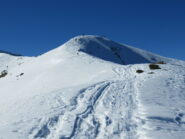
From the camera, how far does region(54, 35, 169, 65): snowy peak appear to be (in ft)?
189

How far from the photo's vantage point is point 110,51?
6456 centimetres

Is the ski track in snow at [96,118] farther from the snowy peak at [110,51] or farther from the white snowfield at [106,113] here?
the snowy peak at [110,51]

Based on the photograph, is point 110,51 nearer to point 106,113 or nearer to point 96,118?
point 106,113

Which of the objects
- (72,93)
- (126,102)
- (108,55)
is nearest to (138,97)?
(126,102)

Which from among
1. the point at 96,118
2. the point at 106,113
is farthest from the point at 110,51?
the point at 96,118

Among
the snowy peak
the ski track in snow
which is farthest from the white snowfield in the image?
the snowy peak

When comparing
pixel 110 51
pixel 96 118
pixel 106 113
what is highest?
pixel 110 51

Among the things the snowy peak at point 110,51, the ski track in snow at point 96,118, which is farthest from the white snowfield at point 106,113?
the snowy peak at point 110,51

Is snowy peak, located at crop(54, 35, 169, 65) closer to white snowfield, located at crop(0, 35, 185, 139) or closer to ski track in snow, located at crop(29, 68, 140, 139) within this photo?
white snowfield, located at crop(0, 35, 185, 139)

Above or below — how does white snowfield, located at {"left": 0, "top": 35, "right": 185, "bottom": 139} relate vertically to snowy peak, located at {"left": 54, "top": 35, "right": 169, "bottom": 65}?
below

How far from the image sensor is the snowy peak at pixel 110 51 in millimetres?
57591

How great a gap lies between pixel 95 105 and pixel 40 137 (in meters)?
4.43

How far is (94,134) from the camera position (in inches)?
335

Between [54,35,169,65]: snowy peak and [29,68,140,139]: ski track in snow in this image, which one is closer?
[29,68,140,139]: ski track in snow
